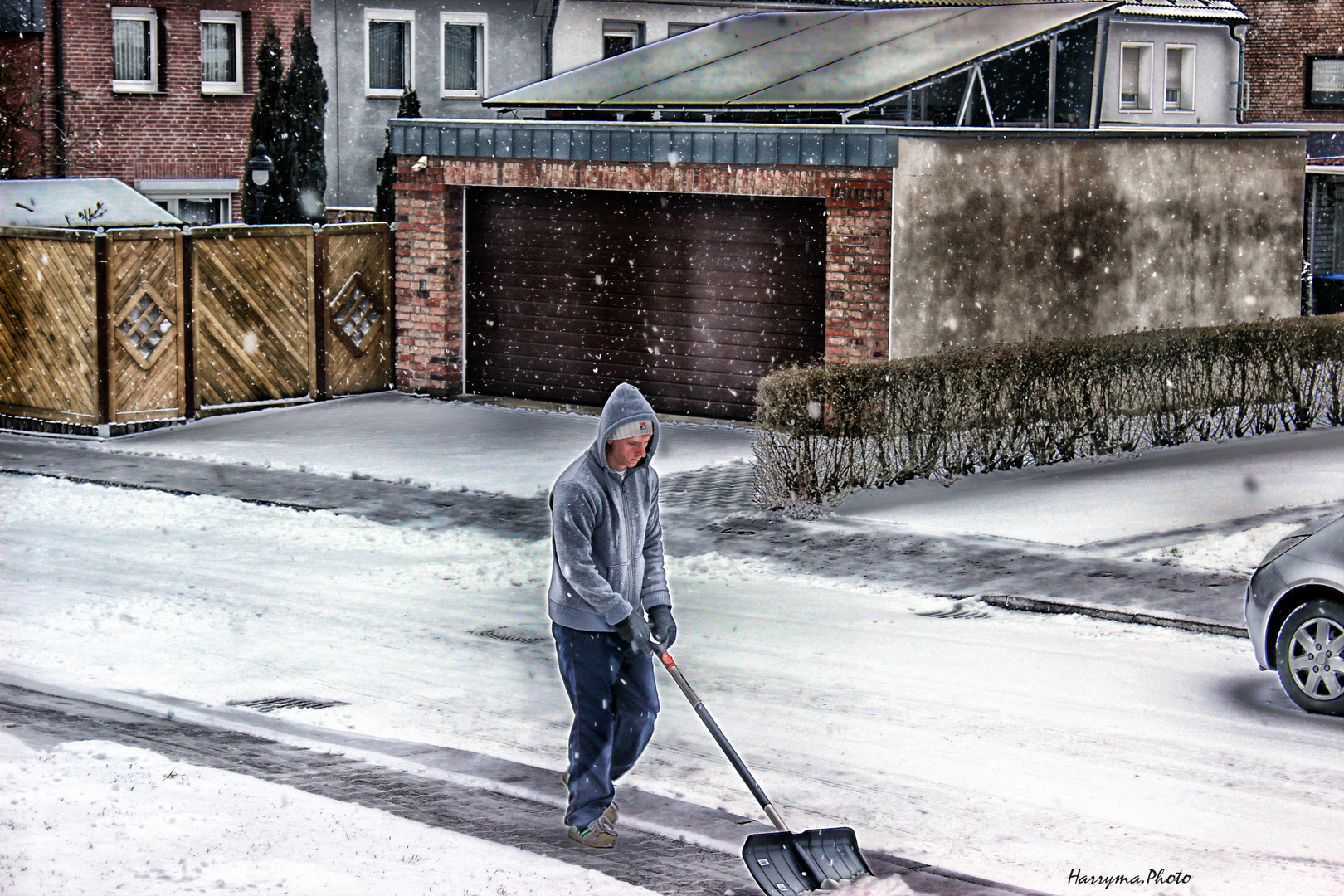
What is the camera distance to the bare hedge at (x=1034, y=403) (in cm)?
1437

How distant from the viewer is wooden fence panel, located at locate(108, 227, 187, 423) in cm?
1875

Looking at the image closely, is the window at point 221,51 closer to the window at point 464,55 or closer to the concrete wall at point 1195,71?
the window at point 464,55

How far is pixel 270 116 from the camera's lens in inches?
1264

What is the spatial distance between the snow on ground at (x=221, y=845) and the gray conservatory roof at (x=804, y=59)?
12795 mm

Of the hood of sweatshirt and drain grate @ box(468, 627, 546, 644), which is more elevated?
the hood of sweatshirt

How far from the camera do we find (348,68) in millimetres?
34500

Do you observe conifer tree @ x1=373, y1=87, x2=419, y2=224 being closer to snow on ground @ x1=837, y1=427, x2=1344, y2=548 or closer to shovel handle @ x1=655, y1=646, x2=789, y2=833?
snow on ground @ x1=837, y1=427, x2=1344, y2=548

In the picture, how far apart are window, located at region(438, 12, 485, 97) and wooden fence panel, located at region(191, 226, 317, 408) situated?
52.2 feet

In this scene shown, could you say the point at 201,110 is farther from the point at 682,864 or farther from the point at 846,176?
Result: the point at 682,864

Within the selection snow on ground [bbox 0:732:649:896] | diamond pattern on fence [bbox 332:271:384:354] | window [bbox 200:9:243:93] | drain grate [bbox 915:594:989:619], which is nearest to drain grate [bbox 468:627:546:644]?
drain grate [bbox 915:594:989:619]

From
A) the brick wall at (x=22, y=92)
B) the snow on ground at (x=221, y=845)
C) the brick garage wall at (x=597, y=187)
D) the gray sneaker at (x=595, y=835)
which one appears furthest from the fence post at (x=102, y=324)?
the brick wall at (x=22, y=92)

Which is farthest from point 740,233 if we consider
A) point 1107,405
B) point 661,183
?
point 1107,405

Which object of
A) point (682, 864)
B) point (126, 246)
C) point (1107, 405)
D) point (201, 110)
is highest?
point (201, 110)

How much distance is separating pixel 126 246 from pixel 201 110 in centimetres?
1617
